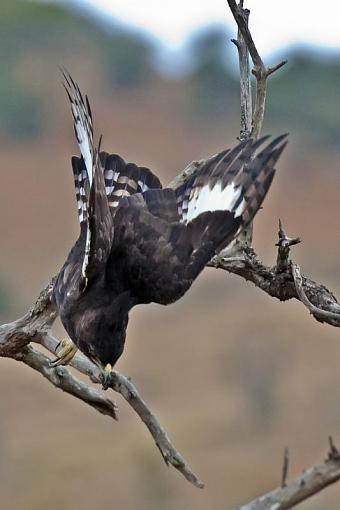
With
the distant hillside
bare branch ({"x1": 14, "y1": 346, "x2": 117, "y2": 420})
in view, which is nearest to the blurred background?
the distant hillside

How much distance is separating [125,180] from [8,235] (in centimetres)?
3377

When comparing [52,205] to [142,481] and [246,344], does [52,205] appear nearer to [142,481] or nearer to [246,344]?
[246,344]

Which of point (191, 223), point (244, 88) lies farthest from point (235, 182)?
point (244, 88)

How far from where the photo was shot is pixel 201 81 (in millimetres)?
54812

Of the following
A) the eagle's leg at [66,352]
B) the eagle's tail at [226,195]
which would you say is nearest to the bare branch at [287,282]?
the eagle's tail at [226,195]

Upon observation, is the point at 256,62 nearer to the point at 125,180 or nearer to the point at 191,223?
the point at 191,223

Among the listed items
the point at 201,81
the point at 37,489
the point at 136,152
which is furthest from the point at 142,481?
the point at 201,81

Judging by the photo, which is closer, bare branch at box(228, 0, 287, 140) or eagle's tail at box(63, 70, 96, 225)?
eagle's tail at box(63, 70, 96, 225)

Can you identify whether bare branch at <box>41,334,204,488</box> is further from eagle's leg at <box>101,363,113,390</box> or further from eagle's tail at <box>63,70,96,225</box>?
eagle's tail at <box>63,70,96,225</box>

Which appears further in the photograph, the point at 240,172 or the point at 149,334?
the point at 149,334

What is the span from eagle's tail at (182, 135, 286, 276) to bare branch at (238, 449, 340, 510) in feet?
8.57

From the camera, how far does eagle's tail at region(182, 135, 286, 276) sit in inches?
258

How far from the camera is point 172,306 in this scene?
103ft

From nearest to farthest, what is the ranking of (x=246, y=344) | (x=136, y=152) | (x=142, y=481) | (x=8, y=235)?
(x=142, y=481), (x=246, y=344), (x=8, y=235), (x=136, y=152)
